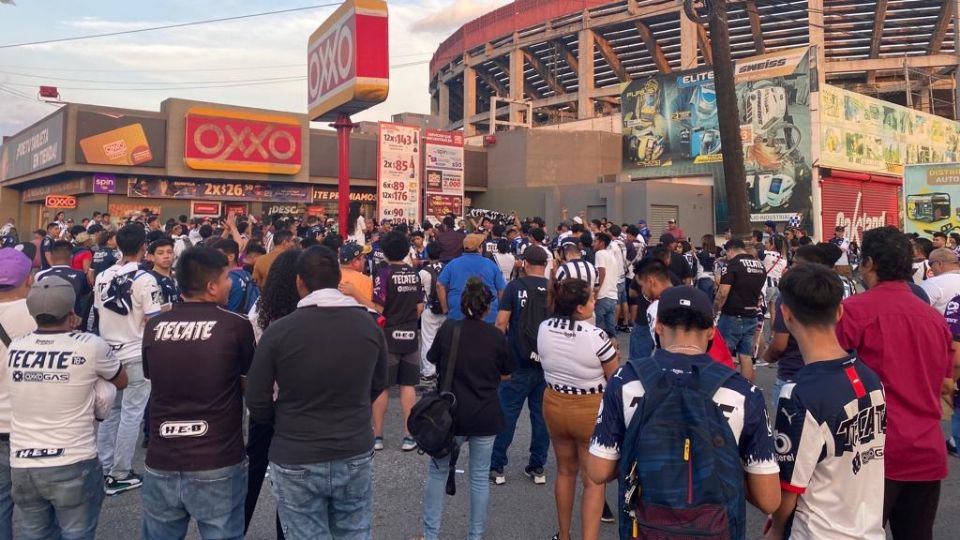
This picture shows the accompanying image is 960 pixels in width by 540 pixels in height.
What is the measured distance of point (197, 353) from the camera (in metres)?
2.95

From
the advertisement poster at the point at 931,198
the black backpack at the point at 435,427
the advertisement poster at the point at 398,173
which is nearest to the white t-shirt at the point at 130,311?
the black backpack at the point at 435,427

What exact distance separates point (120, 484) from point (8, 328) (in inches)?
87.3

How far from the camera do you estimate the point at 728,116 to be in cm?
1080

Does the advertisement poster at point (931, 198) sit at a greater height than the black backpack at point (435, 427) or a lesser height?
greater

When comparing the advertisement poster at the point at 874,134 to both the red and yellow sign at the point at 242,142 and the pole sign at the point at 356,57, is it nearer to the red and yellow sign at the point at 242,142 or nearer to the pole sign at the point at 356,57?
the pole sign at the point at 356,57

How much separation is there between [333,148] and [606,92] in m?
22.3

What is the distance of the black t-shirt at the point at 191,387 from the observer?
9.67 feet

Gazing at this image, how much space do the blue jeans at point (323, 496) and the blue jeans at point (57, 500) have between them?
96 cm

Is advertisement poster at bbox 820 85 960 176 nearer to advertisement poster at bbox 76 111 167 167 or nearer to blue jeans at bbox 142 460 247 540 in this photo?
advertisement poster at bbox 76 111 167 167

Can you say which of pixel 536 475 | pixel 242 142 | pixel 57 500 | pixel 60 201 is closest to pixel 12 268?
pixel 57 500

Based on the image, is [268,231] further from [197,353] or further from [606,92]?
[606,92]

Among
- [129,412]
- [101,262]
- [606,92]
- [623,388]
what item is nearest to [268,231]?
[101,262]

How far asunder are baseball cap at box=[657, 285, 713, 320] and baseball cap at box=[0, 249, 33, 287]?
3.39m

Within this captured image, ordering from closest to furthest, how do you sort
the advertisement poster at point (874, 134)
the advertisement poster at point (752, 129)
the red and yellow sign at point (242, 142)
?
the red and yellow sign at point (242, 142)
the advertisement poster at point (752, 129)
the advertisement poster at point (874, 134)
